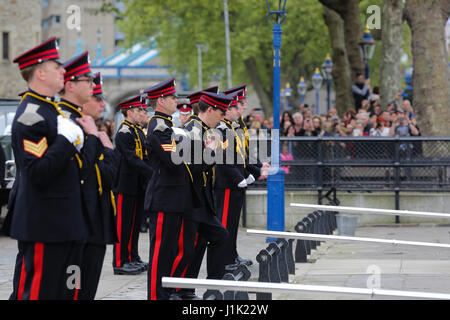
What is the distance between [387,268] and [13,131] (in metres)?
6.20

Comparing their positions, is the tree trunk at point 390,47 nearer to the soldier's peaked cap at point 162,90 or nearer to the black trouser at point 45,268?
the soldier's peaked cap at point 162,90

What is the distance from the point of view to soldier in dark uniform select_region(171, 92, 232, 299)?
847 cm

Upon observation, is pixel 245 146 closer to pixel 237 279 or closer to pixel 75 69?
pixel 237 279

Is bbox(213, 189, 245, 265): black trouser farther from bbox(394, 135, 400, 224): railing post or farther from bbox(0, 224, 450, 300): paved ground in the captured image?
bbox(394, 135, 400, 224): railing post

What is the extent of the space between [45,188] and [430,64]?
48.8 feet

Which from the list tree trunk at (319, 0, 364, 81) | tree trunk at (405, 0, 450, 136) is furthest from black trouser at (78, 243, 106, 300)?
tree trunk at (319, 0, 364, 81)

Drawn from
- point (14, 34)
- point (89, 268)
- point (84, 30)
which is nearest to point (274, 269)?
point (89, 268)

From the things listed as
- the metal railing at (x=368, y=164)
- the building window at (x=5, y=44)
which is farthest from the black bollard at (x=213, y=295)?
the building window at (x=5, y=44)

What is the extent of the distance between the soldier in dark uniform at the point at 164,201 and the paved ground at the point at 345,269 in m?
1.04

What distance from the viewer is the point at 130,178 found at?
11320 mm

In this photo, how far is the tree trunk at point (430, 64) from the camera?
19.5 m

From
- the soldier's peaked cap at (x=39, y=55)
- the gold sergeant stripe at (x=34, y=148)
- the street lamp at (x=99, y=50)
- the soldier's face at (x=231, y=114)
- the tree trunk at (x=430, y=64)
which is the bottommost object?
the gold sergeant stripe at (x=34, y=148)

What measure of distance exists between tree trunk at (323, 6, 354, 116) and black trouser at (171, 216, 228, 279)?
64.8ft
